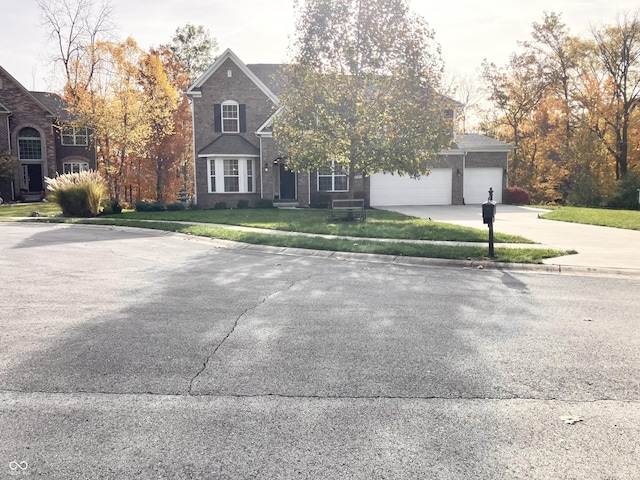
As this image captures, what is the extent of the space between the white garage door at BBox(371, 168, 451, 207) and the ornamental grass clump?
48.3 ft

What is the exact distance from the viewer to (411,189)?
29.6 metres

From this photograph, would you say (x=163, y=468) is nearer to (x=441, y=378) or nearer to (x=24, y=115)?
(x=441, y=378)

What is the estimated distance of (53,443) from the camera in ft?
10.9

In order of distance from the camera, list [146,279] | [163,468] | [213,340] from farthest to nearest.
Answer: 1. [146,279]
2. [213,340]
3. [163,468]

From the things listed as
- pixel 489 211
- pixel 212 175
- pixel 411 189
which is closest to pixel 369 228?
pixel 489 211

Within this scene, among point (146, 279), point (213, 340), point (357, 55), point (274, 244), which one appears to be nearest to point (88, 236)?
point (274, 244)

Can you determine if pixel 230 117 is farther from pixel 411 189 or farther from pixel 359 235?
pixel 359 235

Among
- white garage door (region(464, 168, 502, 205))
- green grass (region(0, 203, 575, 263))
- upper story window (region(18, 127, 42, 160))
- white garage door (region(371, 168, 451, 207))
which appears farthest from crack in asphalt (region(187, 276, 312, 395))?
upper story window (region(18, 127, 42, 160))

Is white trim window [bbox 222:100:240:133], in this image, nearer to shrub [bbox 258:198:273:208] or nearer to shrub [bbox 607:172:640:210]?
shrub [bbox 258:198:273:208]

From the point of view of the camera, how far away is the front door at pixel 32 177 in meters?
39.5

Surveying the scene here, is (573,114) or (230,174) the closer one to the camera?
(230,174)

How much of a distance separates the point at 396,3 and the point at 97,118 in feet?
59.4

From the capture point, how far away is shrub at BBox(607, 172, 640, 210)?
30438 mm

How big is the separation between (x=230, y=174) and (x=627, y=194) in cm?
2395
